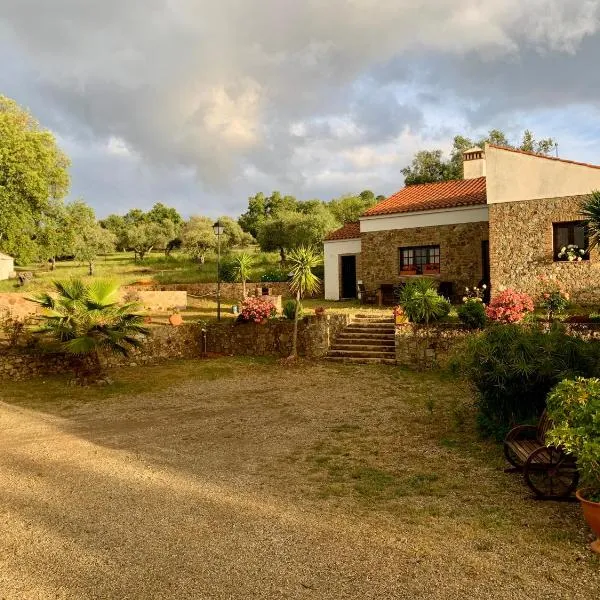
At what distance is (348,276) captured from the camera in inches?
973

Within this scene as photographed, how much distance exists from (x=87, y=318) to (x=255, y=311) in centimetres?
583

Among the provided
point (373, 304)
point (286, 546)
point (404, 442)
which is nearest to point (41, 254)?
point (373, 304)

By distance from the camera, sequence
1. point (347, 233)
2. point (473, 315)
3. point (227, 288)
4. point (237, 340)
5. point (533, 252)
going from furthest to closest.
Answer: point (227, 288) < point (347, 233) < point (533, 252) < point (237, 340) < point (473, 315)

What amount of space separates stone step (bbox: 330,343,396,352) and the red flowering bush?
302cm

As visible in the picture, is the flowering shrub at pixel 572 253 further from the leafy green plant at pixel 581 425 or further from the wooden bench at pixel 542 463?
the leafy green plant at pixel 581 425

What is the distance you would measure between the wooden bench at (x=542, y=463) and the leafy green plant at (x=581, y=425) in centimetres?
35

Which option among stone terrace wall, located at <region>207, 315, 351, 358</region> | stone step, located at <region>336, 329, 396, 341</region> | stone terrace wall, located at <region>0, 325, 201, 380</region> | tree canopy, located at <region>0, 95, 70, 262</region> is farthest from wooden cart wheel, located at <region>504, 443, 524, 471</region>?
tree canopy, located at <region>0, 95, 70, 262</region>

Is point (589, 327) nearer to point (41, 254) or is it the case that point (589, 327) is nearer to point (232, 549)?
point (232, 549)

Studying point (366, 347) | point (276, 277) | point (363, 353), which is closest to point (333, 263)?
point (276, 277)

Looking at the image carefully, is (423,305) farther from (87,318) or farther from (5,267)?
(5,267)

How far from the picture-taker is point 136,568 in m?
4.31

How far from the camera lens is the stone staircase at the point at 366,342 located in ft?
48.9

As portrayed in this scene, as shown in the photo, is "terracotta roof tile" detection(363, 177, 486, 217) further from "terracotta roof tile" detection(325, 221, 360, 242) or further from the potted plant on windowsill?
the potted plant on windowsill

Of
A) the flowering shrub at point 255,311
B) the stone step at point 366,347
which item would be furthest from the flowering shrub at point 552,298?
the flowering shrub at point 255,311
